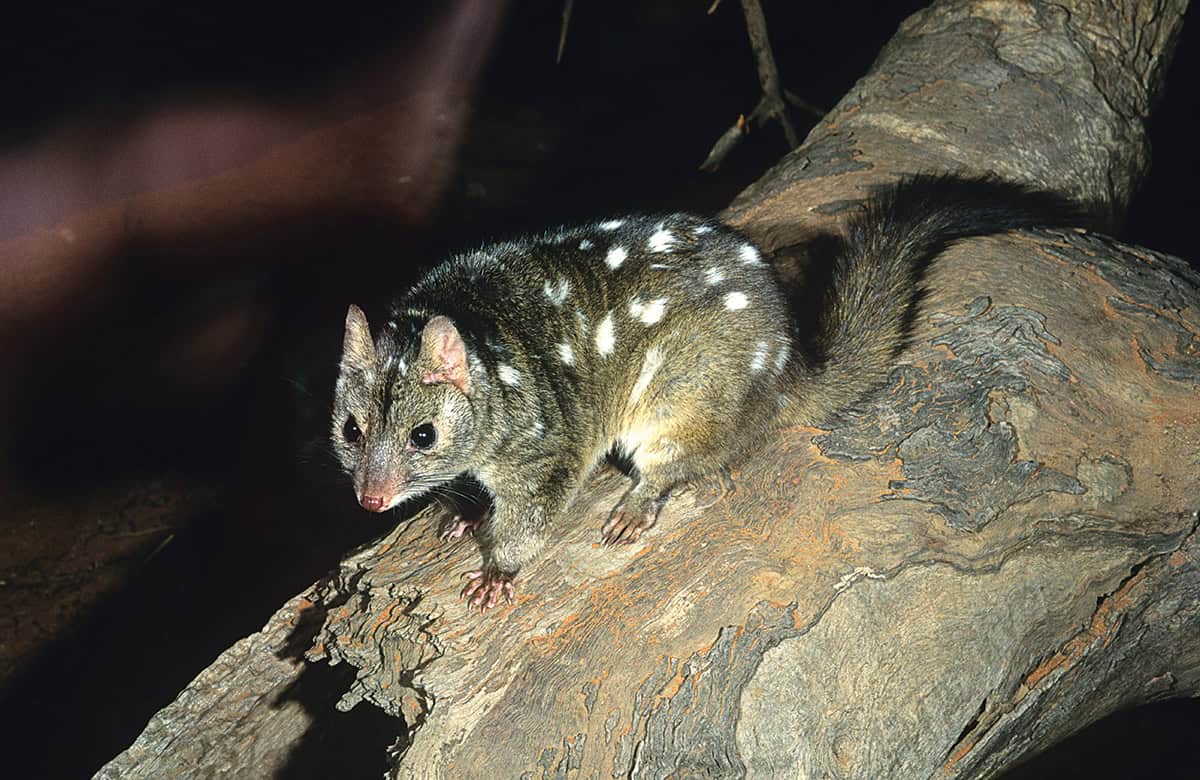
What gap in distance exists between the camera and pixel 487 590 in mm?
3088

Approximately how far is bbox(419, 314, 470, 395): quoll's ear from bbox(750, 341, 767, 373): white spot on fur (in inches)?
36.5

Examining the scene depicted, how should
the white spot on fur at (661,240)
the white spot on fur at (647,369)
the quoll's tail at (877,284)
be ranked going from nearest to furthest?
the quoll's tail at (877,284), the white spot on fur at (647,369), the white spot on fur at (661,240)

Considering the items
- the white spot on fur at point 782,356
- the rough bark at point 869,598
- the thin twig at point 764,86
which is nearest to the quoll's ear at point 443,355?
the rough bark at point 869,598

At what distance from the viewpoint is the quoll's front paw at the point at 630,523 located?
10.5 feet

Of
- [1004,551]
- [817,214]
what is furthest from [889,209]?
[1004,551]

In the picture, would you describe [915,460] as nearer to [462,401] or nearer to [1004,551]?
[1004,551]

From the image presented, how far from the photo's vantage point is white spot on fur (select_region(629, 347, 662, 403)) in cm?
358

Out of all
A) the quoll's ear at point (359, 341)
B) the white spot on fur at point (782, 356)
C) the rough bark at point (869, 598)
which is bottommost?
the rough bark at point (869, 598)

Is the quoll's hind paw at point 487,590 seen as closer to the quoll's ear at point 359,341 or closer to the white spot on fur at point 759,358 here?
the quoll's ear at point 359,341

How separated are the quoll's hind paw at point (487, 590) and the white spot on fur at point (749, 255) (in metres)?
1.35

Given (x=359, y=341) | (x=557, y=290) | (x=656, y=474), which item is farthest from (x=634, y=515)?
(x=359, y=341)

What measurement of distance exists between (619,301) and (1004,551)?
4.84ft

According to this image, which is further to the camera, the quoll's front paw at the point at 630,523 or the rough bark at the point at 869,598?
the quoll's front paw at the point at 630,523

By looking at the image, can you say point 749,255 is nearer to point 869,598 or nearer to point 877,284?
point 877,284
